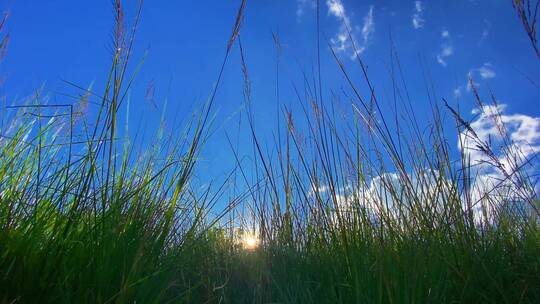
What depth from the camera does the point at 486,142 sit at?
86.0 inches

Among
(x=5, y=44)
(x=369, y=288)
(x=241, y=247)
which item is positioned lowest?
(x=369, y=288)

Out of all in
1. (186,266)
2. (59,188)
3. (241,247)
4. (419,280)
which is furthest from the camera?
(241,247)

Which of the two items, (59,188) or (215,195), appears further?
(215,195)

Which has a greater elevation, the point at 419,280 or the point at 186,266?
the point at 186,266

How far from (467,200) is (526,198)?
69 cm

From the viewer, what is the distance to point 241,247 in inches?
112

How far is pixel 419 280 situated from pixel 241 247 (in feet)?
5.28

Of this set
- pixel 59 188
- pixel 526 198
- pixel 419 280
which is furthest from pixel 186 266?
pixel 526 198

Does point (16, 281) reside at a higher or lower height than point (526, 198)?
lower

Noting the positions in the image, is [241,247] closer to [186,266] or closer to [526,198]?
[186,266]

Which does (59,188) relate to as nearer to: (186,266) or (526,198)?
(186,266)

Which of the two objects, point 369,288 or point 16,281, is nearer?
point 16,281

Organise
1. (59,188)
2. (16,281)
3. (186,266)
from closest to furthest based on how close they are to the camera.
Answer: (16,281)
(59,188)
(186,266)

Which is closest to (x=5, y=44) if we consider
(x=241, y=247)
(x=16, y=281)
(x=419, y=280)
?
(x=16, y=281)
